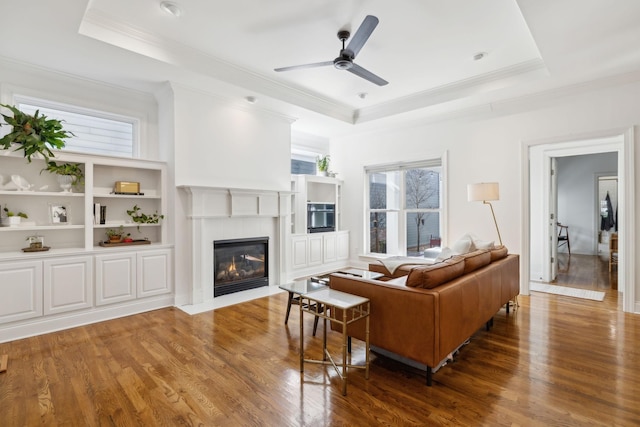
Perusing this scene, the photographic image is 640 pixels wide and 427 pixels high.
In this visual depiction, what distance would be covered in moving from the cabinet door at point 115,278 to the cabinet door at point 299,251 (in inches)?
101

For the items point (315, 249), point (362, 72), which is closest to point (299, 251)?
point (315, 249)

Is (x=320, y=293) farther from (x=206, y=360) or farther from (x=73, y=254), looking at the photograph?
(x=73, y=254)

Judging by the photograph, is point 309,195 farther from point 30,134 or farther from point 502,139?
point 30,134

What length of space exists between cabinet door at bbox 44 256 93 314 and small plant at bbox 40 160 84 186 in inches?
36.6

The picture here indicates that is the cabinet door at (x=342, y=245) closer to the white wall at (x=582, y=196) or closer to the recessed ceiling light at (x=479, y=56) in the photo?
the recessed ceiling light at (x=479, y=56)

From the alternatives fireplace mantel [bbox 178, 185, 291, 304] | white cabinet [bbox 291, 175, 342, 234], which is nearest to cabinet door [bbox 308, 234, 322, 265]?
white cabinet [bbox 291, 175, 342, 234]

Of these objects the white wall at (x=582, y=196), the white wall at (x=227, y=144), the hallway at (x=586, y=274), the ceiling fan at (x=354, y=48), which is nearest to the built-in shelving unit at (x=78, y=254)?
the white wall at (x=227, y=144)

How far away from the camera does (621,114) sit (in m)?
3.91

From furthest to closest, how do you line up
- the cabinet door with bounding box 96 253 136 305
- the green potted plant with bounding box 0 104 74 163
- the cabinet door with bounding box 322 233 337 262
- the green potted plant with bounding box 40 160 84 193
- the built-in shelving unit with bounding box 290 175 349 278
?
the cabinet door with bounding box 322 233 337 262, the built-in shelving unit with bounding box 290 175 349 278, the cabinet door with bounding box 96 253 136 305, the green potted plant with bounding box 40 160 84 193, the green potted plant with bounding box 0 104 74 163

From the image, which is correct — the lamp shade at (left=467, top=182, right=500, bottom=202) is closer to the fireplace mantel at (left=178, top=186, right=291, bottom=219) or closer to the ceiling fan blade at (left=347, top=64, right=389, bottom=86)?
the ceiling fan blade at (left=347, top=64, right=389, bottom=86)

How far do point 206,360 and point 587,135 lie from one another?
5223mm

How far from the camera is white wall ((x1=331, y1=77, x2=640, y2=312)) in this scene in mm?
4004

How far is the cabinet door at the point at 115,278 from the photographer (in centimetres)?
362

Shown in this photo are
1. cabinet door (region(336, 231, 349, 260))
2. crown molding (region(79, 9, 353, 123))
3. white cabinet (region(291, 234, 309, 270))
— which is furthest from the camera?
cabinet door (region(336, 231, 349, 260))
